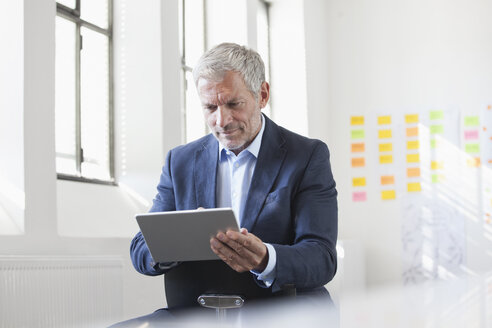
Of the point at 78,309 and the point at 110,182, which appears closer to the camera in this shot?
the point at 78,309

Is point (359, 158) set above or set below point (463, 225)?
above

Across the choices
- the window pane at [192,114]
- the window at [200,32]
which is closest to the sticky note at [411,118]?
the window at [200,32]

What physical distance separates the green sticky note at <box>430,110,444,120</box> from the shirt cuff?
463 cm

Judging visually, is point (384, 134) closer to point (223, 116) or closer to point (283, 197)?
point (223, 116)

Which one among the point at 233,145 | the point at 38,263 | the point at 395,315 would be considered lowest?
the point at 38,263

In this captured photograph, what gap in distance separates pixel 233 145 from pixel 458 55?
4.43m

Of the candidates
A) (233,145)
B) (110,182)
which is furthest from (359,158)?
(233,145)

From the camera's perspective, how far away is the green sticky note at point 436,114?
5.75 m

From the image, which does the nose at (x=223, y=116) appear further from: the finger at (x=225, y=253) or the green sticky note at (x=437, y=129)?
the green sticky note at (x=437, y=129)

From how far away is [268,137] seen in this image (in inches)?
69.3

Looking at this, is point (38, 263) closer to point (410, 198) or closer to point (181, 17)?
point (181, 17)

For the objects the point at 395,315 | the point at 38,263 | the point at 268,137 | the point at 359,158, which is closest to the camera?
the point at 395,315

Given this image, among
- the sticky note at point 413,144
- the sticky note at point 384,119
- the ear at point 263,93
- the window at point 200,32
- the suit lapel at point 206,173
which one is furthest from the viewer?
the sticky note at point 384,119

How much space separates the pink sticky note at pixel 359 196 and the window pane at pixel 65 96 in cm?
295
